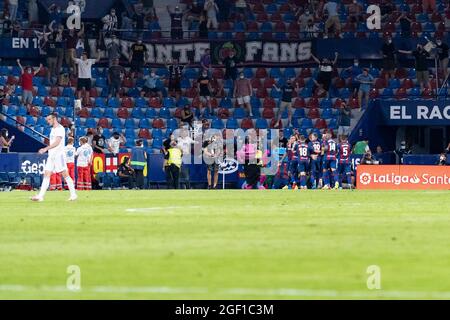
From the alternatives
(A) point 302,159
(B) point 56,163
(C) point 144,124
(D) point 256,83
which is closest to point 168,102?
(C) point 144,124

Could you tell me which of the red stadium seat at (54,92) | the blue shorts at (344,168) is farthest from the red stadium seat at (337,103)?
the red stadium seat at (54,92)

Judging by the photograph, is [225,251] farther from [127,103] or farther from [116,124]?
[127,103]

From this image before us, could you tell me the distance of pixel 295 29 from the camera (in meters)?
55.3

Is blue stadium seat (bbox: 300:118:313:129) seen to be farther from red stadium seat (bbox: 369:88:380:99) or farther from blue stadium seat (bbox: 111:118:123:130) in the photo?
blue stadium seat (bbox: 111:118:123:130)

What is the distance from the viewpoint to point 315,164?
4603 centimetres

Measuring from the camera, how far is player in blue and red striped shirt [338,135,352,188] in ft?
151

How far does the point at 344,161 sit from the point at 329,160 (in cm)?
52

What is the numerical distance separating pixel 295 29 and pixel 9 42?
11.5 metres

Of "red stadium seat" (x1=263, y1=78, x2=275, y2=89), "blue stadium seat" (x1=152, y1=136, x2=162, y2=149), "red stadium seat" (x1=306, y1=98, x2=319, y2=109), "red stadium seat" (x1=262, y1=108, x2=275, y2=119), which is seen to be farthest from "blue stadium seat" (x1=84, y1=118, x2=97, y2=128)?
"red stadium seat" (x1=306, y1=98, x2=319, y2=109)

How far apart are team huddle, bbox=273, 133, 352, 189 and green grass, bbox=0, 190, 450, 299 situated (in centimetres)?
1688

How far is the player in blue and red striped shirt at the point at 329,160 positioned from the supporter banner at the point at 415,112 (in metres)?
5.02

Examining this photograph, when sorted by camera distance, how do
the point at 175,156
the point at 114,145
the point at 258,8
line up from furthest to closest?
the point at 258,8, the point at 114,145, the point at 175,156

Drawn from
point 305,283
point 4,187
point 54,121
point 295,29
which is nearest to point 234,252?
point 305,283
